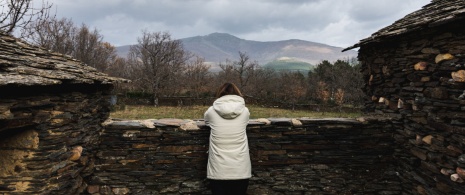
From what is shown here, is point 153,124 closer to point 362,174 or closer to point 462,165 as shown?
point 362,174

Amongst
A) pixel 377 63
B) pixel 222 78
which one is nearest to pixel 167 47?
pixel 222 78

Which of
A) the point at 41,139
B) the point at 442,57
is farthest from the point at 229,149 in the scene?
the point at 442,57

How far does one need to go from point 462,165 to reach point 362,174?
148 cm

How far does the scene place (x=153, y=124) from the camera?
4.31m

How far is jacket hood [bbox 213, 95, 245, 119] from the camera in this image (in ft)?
11.8

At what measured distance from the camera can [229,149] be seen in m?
3.61

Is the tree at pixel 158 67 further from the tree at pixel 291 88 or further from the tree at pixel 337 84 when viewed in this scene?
the tree at pixel 337 84

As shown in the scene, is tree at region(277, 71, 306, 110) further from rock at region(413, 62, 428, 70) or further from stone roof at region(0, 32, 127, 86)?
stone roof at region(0, 32, 127, 86)

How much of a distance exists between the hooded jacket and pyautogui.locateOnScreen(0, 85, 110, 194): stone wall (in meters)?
1.76

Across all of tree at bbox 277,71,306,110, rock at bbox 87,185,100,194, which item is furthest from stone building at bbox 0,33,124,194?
tree at bbox 277,71,306,110

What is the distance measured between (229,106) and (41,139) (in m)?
2.21

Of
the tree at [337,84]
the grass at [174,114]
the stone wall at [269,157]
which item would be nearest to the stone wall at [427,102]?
the stone wall at [269,157]

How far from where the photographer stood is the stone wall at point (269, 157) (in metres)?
4.27

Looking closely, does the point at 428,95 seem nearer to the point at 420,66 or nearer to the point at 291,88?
the point at 420,66
